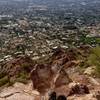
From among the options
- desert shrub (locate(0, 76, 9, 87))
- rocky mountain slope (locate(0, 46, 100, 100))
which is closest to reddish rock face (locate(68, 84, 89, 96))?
rocky mountain slope (locate(0, 46, 100, 100))

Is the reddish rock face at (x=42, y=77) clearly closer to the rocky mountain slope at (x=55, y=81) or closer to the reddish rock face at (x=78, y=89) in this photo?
the rocky mountain slope at (x=55, y=81)

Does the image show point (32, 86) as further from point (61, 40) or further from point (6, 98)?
point (61, 40)

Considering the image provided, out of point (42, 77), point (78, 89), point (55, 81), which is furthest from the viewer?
point (42, 77)

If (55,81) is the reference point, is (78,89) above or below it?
above

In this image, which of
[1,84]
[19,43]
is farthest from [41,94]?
[19,43]

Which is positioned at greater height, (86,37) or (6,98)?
(6,98)

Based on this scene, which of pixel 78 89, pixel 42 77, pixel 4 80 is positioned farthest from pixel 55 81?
pixel 4 80

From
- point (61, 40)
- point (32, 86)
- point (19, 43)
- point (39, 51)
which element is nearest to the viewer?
point (32, 86)

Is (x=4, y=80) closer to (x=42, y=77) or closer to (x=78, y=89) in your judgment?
(x=42, y=77)

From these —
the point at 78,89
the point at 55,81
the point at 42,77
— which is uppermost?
the point at 78,89

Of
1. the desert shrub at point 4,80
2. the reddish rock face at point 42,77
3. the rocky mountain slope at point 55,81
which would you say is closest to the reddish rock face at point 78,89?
the rocky mountain slope at point 55,81

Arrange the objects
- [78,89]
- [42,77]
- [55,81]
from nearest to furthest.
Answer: [78,89], [55,81], [42,77]
